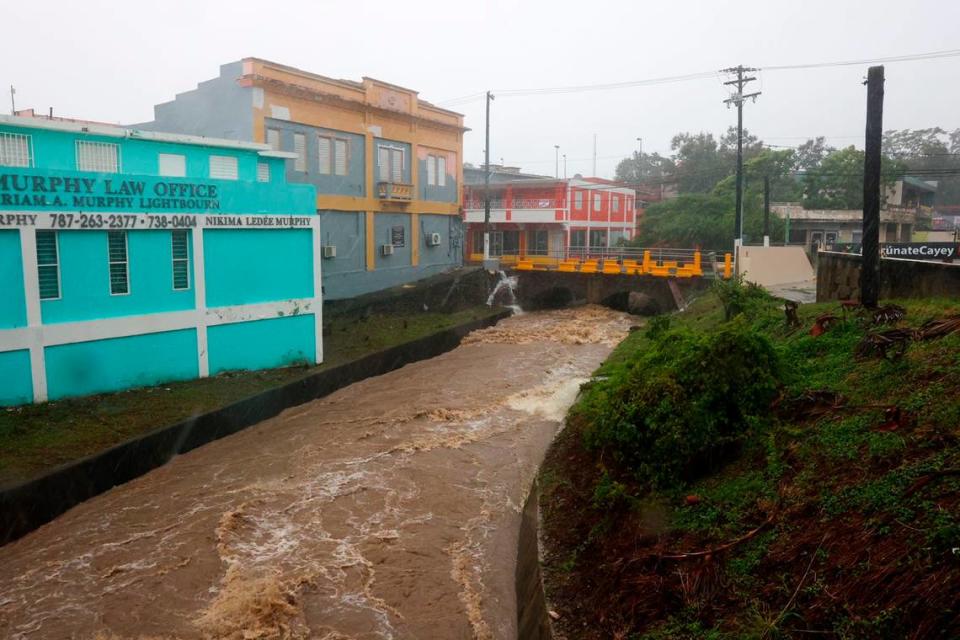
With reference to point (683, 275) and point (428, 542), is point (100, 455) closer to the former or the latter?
point (428, 542)

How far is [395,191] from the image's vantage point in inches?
1135

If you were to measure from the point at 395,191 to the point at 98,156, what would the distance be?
13.6m

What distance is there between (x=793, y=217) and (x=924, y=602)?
140 ft

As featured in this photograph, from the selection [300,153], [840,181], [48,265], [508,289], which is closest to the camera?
[48,265]

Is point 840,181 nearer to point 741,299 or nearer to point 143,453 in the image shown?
point 741,299

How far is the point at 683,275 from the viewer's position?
29.1m

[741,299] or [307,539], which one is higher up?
[741,299]

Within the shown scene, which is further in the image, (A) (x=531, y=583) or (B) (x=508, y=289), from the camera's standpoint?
(B) (x=508, y=289)

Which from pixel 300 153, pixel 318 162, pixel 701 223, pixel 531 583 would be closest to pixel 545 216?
pixel 701 223

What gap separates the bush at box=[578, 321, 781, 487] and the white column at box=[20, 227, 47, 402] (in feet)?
34.8

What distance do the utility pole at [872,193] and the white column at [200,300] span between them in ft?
43.8

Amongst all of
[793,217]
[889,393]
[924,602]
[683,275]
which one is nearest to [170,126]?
[683,275]

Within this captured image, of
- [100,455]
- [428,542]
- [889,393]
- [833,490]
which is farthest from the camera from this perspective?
[100,455]

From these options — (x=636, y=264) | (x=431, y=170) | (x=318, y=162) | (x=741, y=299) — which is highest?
(x=431, y=170)
